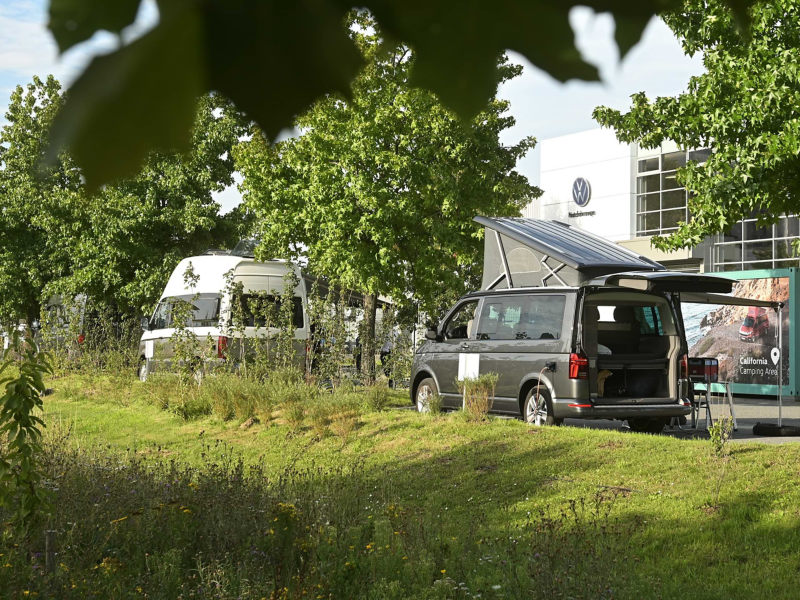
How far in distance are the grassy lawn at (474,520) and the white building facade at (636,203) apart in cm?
2059

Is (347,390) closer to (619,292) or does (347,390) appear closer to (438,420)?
(438,420)

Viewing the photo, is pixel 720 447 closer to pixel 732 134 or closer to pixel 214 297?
pixel 732 134

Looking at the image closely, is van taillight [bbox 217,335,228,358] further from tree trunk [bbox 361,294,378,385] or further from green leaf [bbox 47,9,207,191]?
green leaf [bbox 47,9,207,191]

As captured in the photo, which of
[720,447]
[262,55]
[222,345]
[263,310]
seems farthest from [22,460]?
[222,345]

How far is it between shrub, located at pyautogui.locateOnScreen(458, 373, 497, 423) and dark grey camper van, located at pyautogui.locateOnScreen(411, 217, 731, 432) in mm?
215

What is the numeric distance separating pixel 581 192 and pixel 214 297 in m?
21.3

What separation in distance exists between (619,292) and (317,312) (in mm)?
5624

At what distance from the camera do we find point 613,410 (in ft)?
31.7

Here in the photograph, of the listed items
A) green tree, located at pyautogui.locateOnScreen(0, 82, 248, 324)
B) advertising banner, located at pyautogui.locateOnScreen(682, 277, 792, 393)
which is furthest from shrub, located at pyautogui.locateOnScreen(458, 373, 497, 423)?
advertising banner, located at pyautogui.locateOnScreen(682, 277, 792, 393)

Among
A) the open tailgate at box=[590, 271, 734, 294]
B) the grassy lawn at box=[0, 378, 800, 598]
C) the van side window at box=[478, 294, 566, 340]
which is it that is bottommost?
the grassy lawn at box=[0, 378, 800, 598]

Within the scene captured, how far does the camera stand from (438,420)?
10.3 m

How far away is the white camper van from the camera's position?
1508 centimetres

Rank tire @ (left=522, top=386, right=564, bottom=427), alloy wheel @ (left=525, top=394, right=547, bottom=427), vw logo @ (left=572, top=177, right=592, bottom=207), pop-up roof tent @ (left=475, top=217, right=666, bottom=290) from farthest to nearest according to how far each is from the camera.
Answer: vw logo @ (left=572, top=177, right=592, bottom=207), pop-up roof tent @ (left=475, top=217, right=666, bottom=290), alloy wheel @ (left=525, top=394, right=547, bottom=427), tire @ (left=522, top=386, right=564, bottom=427)

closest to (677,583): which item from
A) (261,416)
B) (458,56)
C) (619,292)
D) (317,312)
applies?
(458,56)
